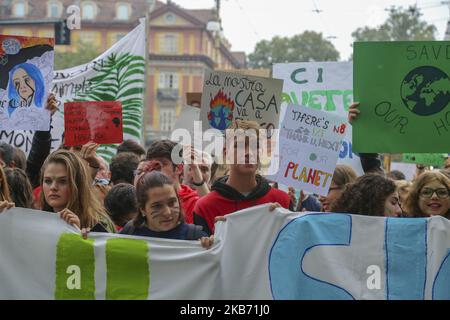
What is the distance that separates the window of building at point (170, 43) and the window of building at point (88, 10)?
6.96m

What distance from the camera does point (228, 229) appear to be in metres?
4.74

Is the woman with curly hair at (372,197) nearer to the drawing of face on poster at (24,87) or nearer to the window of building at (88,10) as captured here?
the drawing of face on poster at (24,87)

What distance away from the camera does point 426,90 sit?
5730 millimetres

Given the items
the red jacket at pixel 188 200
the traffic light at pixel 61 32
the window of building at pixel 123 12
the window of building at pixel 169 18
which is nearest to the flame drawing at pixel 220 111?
the red jacket at pixel 188 200

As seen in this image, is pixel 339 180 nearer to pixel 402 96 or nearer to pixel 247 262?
pixel 402 96

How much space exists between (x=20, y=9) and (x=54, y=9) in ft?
12.7

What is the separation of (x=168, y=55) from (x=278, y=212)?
8107cm

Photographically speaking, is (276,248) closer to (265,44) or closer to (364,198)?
(364,198)

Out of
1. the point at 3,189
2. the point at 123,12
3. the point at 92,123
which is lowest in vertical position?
the point at 3,189

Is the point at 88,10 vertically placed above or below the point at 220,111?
above

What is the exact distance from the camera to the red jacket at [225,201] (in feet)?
17.3

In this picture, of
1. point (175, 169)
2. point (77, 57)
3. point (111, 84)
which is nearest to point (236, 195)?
point (175, 169)

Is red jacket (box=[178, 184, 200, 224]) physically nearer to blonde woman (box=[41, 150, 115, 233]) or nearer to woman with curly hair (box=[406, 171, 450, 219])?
blonde woman (box=[41, 150, 115, 233])
